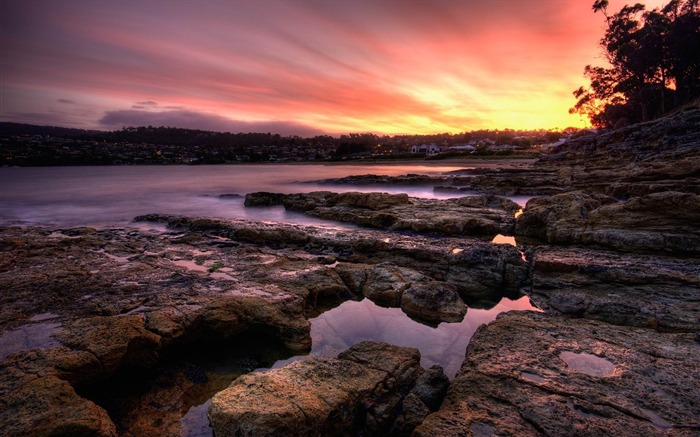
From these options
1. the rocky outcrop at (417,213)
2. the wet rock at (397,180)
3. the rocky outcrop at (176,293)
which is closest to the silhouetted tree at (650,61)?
the wet rock at (397,180)

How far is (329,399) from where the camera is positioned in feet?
11.4

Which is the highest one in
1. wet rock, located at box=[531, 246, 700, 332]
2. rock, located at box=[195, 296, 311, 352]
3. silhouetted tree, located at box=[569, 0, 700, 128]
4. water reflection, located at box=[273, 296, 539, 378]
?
silhouetted tree, located at box=[569, 0, 700, 128]

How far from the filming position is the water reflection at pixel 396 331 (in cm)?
518

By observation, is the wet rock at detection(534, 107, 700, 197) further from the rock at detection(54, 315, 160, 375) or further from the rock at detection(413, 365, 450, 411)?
the rock at detection(54, 315, 160, 375)

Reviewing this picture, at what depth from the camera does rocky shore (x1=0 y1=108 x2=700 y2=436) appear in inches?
128

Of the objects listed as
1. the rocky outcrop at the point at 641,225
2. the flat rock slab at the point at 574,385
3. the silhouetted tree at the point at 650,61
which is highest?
the silhouetted tree at the point at 650,61

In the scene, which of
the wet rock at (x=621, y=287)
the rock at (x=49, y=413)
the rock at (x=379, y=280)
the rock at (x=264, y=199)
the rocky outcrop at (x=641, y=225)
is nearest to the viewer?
the rock at (x=49, y=413)

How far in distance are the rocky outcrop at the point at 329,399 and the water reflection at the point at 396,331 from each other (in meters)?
0.97

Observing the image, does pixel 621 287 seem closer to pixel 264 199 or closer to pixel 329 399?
pixel 329 399

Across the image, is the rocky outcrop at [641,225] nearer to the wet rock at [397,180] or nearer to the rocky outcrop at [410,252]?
the rocky outcrop at [410,252]

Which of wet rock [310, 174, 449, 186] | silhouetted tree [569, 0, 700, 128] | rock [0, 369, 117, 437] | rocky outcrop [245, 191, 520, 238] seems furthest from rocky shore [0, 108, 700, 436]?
silhouetted tree [569, 0, 700, 128]

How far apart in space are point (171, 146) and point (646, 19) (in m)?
142

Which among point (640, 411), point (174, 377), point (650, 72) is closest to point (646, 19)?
point (650, 72)

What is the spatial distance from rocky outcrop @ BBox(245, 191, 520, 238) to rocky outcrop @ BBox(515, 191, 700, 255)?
2.40 meters
